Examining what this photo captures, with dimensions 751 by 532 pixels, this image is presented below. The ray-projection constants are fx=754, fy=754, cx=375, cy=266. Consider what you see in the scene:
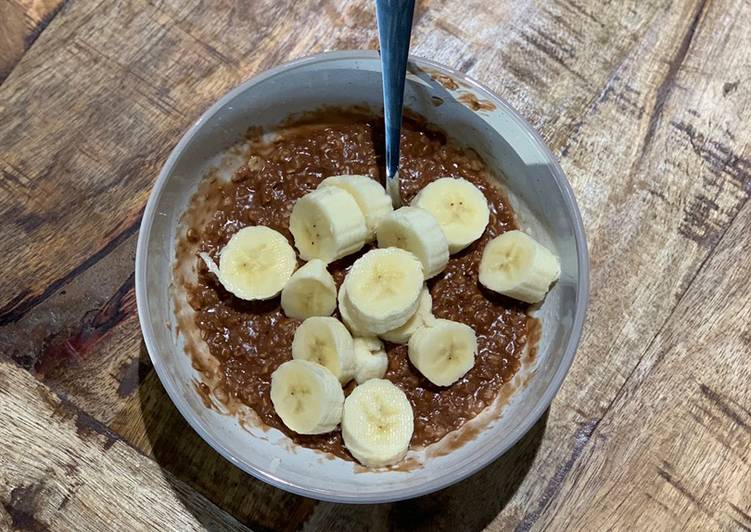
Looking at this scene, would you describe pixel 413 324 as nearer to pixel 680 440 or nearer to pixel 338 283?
pixel 338 283

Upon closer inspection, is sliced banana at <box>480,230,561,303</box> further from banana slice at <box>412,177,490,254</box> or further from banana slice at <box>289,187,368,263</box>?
banana slice at <box>289,187,368,263</box>

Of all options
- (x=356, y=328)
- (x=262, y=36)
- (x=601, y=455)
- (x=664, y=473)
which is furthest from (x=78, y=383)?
(x=664, y=473)

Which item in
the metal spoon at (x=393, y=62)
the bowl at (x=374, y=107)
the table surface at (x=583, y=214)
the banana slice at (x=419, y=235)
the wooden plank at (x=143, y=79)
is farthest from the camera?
the wooden plank at (x=143, y=79)

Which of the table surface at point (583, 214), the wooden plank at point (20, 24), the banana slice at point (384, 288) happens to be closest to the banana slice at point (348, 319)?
the banana slice at point (384, 288)

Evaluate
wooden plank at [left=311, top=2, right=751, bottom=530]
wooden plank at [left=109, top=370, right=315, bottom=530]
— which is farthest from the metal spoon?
wooden plank at [left=109, top=370, right=315, bottom=530]

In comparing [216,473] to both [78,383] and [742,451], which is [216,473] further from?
[742,451]

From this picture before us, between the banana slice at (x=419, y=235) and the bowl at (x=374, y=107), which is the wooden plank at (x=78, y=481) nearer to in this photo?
the bowl at (x=374, y=107)

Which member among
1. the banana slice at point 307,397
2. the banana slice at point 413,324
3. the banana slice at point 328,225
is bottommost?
the banana slice at point 307,397
